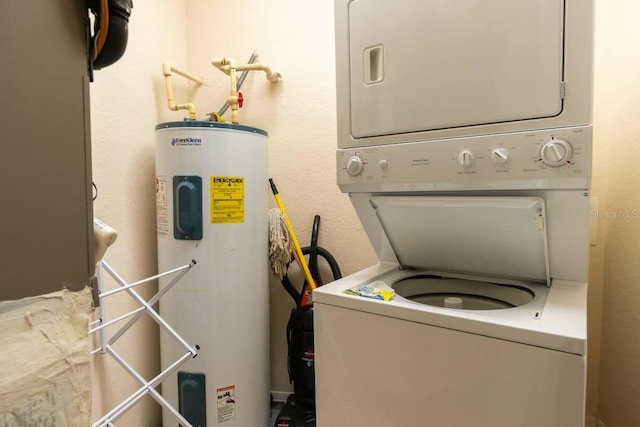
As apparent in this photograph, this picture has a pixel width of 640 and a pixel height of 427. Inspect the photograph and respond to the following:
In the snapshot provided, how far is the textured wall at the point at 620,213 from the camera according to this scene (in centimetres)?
150

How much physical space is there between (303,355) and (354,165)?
1.30 metres

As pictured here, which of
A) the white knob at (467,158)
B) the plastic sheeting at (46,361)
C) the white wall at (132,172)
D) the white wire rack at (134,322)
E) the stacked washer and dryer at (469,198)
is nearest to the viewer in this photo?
the plastic sheeting at (46,361)

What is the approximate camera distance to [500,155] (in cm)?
96

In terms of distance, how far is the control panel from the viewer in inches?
34.9

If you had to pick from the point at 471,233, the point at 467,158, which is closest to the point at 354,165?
the point at 467,158

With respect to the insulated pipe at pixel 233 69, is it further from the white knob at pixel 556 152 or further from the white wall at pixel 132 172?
the white knob at pixel 556 152

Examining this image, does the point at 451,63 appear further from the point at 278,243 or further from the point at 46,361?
the point at 278,243

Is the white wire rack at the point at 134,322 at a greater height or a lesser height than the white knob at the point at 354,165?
lesser

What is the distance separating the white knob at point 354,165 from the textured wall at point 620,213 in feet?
4.12

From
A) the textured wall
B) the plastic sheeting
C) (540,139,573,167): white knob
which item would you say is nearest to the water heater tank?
the plastic sheeting

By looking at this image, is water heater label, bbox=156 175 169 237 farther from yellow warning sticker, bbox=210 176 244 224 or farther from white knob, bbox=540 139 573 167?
white knob, bbox=540 139 573 167

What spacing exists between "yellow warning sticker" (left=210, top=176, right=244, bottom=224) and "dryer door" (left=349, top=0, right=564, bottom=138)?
2.52ft

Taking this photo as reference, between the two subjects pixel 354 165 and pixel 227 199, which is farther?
pixel 227 199

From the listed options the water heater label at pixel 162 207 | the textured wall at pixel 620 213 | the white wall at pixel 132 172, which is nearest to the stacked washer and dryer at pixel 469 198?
the textured wall at pixel 620 213
